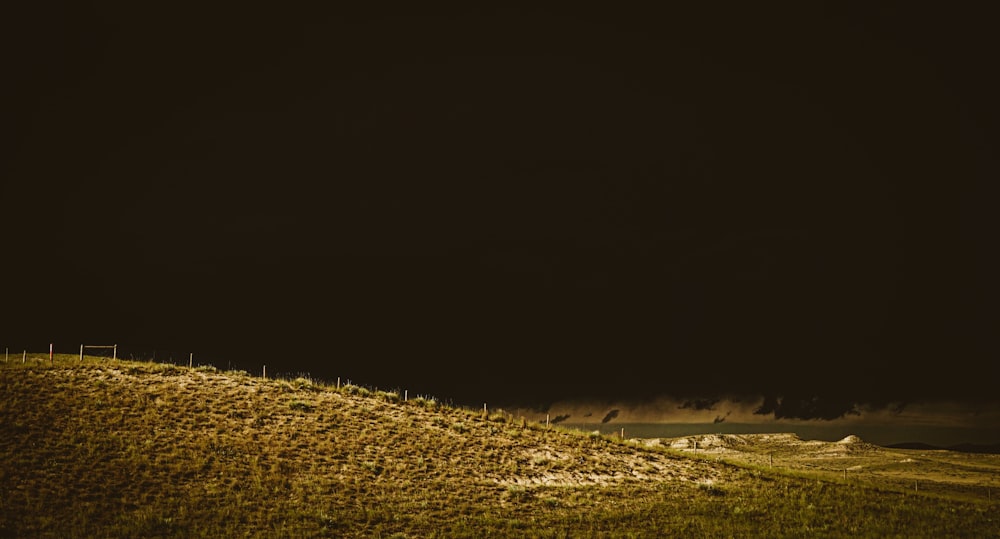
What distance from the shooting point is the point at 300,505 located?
3419 centimetres

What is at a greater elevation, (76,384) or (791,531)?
(76,384)

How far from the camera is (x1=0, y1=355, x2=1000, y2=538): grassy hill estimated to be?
105 feet

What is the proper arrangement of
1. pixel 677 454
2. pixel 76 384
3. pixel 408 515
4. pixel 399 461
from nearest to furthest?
pixel 408 515 < pixel 399 461 < pixel 76 384 < pixel 677 454

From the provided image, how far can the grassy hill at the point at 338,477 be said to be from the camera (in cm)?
3189

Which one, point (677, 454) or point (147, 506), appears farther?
point (677, 454)

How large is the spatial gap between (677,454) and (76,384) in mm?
44839

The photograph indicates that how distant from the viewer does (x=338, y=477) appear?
129 ft

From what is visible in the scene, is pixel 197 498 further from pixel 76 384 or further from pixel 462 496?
pixel 76 384

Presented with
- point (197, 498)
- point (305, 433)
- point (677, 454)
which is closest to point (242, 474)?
point (197, 498)

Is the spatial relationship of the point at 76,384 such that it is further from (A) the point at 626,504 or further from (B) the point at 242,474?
(A) the point at 626,504

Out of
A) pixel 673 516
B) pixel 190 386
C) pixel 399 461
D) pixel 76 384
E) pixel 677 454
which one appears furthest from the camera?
pixel 677 454

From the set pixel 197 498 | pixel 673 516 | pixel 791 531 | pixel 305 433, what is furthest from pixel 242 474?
pixel 791 531

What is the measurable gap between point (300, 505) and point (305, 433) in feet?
42.2

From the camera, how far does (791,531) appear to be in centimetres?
3544
